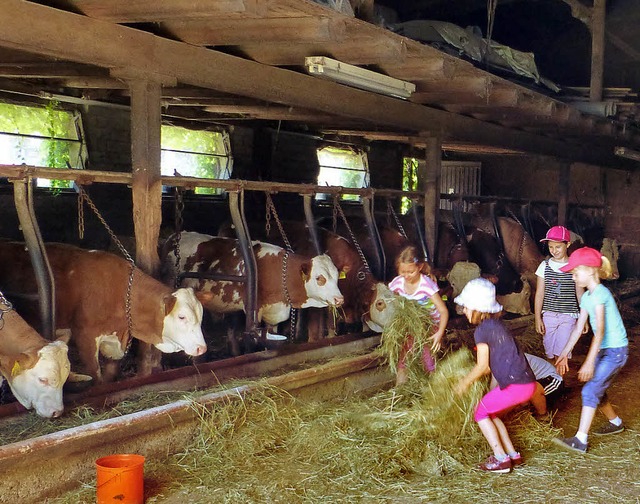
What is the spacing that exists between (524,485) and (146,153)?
11.4ft

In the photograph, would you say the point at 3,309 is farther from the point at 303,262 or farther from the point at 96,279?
the point at 303,262

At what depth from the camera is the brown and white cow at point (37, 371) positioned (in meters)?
4.73

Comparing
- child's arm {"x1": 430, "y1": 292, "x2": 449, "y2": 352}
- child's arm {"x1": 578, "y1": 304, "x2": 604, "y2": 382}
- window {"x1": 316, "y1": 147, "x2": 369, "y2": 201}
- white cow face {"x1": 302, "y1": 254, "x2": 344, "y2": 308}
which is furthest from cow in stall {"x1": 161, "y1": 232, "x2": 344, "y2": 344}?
window {"x1": 316, "y1": 147, "x2": 369, "y2": 201}

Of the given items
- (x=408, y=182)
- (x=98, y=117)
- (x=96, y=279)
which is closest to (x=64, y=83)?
(x=98, y=117)

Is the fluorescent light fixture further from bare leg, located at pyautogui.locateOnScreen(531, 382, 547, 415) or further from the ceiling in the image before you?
bare leg, located at pyautogui.locateOnScreen(531, 382, 547, 415)

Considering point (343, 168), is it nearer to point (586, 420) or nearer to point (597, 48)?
point (597, 48)

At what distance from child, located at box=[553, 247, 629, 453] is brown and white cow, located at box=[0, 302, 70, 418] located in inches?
144

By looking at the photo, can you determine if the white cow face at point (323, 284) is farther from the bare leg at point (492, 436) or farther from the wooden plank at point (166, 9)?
the wooden plank at point (166, 9)

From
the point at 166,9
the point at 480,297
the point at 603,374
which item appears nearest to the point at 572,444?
the point at 603,374

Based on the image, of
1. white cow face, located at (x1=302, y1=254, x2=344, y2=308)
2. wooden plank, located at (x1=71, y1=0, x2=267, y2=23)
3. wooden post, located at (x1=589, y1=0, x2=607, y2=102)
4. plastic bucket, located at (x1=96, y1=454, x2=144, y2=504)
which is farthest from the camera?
wooden post, located at (x1=589, y1=0, x2=607, y2=102)

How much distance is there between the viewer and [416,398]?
5.63 meters

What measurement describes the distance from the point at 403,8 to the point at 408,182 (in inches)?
150

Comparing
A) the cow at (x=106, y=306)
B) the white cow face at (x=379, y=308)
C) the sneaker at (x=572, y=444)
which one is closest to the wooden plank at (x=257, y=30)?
the cow at (x=106, y=306)

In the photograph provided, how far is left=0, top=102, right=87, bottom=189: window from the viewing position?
8445mm
